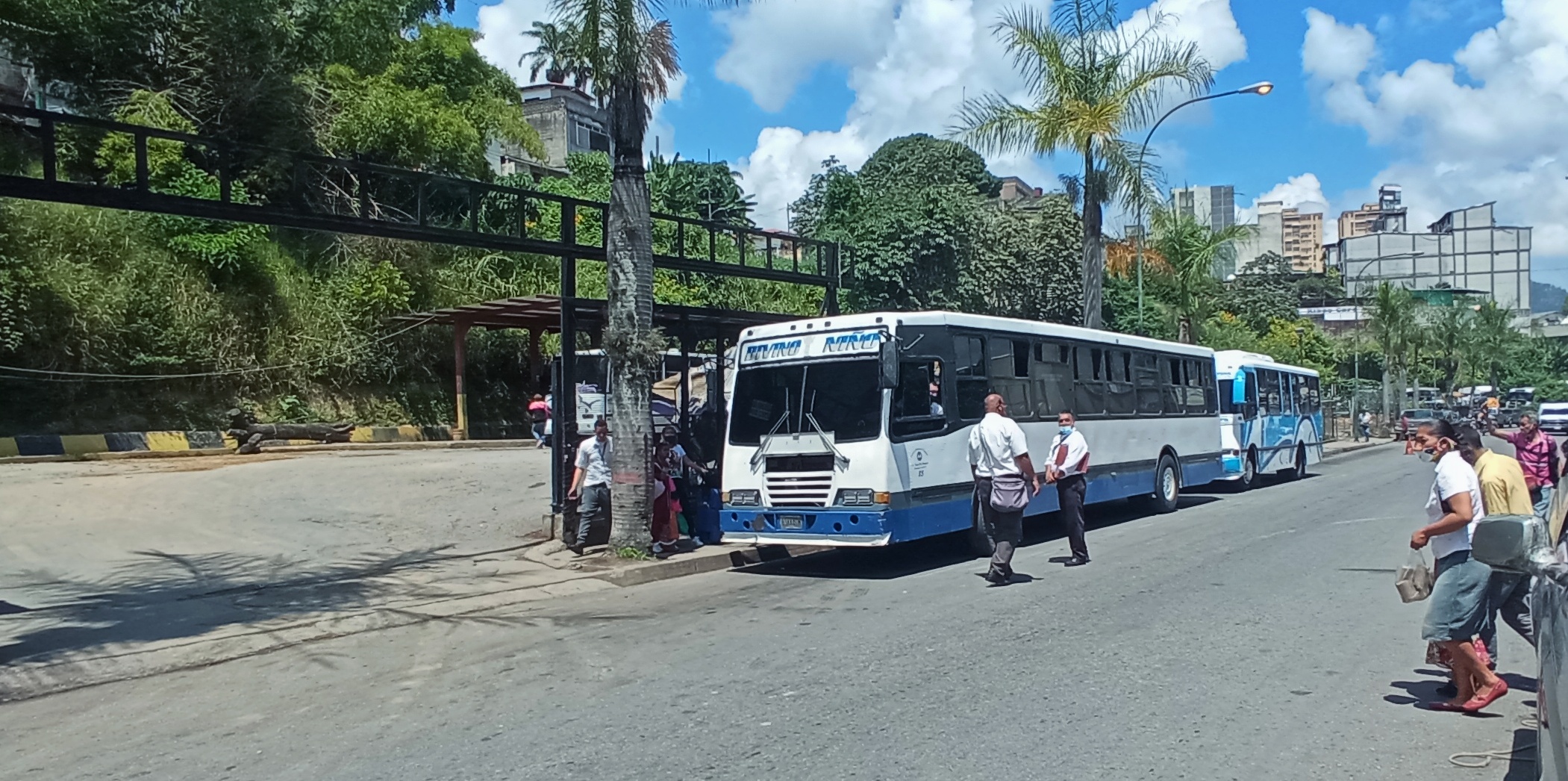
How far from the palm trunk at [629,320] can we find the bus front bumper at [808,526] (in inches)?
42.7

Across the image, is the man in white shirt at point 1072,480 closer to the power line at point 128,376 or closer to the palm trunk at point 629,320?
the palm trunk at point 629,320

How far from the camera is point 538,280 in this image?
35500mm

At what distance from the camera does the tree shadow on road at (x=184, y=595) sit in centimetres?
1005

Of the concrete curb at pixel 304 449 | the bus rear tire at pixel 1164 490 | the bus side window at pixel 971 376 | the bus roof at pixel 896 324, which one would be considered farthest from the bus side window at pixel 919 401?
the concrete curb at pixel 304 449

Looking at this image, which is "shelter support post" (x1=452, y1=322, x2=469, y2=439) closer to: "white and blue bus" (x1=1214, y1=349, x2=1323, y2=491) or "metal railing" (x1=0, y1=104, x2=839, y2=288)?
"metal railing" (x1=0, y1=104, x2=839, y2=288)

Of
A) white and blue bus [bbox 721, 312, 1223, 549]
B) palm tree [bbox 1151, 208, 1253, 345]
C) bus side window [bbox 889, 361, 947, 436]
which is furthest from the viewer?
palm tree [bbox 1151, 208, 1253, 345]

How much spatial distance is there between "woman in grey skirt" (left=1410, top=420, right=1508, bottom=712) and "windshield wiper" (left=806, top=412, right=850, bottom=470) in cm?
654

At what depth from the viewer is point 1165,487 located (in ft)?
64.2

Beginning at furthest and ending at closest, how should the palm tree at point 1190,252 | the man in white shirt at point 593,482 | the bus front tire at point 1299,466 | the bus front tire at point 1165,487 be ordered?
the palm tree at point 1190,252 → the bus front tire at point 1299,466 → the bus front tire at point 1165,487 → the man in white shirt at point 593,482

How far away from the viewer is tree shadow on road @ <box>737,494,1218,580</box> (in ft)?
43.3

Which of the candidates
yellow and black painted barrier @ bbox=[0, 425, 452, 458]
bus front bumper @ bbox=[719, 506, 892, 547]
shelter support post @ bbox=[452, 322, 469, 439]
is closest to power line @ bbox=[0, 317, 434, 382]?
shelter support post @ bbox=[452, 322, 469, 439]

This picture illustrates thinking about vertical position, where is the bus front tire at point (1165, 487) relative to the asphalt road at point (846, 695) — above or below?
above

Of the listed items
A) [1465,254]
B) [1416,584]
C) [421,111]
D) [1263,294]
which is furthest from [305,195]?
[1465,254]

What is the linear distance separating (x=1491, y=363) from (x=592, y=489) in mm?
81487
